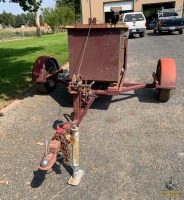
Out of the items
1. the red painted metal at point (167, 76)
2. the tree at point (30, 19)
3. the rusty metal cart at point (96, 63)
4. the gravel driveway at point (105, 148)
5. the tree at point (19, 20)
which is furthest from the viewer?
the tree at point (19, 20)

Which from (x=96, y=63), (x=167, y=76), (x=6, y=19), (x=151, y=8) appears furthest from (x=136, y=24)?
(x=6, y=19)

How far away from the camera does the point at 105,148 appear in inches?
151

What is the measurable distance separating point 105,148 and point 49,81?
2.94 m

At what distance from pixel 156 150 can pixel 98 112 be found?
Result: 65.0 inches

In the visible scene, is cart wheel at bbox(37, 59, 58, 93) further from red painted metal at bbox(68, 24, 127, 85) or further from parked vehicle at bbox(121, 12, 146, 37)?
parked vehicle at bbox(121, 12, 146, 37)

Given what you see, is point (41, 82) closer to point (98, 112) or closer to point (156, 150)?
point (98, 112)

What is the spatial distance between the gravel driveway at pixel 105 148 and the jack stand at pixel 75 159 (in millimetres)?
69

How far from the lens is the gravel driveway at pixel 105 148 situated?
302cm

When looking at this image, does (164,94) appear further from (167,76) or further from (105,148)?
(105,148)

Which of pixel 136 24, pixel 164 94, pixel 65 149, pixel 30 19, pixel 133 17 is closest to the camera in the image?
pixel 65 149

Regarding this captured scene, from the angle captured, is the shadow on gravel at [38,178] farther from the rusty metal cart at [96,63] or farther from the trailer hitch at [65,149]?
the rusty metal cart at [96,63]

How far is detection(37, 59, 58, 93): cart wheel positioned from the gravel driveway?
0.63 feet

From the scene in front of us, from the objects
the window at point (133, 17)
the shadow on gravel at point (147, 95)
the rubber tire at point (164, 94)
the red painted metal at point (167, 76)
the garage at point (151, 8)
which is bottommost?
the shadow on gravel at point (147, 95)

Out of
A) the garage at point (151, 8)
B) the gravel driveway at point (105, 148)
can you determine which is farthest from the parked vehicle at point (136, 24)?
the garage at point (151, 8)
